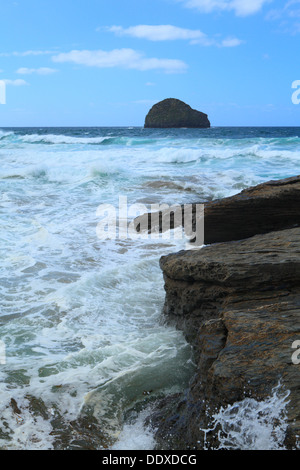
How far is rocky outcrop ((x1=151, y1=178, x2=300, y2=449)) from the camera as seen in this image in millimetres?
2119

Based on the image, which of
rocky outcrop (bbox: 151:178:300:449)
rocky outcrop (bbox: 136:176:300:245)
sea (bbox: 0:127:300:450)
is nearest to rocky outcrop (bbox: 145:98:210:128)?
sea (bbox: 0:127:300:450)

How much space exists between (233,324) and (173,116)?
73.4 metres

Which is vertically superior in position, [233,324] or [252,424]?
[233,324]

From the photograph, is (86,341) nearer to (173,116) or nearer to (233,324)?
(233,324)

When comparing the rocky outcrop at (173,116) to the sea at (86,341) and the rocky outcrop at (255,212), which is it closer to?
the sea at (86,341)

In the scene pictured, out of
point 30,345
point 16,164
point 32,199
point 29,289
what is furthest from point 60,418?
point 16,164

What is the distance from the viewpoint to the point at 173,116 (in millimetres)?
72938

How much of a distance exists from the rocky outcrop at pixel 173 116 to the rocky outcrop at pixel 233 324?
71.2m

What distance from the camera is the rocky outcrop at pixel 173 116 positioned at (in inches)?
2859

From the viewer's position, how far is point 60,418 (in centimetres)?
259

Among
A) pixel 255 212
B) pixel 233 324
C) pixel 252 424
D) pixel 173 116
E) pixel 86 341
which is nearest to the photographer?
pixel 252 424

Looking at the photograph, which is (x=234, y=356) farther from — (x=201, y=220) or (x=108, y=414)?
(x=201, y=220)

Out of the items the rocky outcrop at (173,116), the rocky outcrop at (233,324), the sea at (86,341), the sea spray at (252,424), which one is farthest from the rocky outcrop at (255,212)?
the rocky outcrop at (173,116)

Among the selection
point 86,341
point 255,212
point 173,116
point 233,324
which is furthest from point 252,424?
point 173,116
